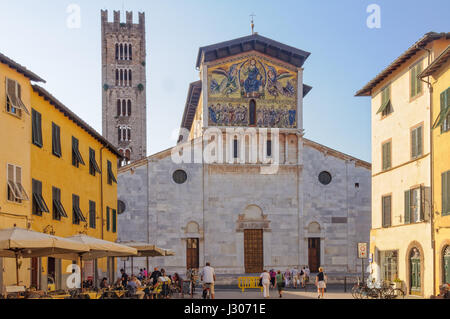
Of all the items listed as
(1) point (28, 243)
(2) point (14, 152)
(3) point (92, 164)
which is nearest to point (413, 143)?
(3) point (92, 164)

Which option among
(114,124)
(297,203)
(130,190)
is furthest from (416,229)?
(114,124)

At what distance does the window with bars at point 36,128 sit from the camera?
870 inches

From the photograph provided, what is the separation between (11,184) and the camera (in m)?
20.3

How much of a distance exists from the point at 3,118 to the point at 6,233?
19.4 feet

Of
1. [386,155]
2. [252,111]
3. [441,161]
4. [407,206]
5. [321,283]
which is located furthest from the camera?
[252,111]

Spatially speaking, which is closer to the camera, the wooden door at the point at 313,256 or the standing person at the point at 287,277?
the standing person at the point at 287,277

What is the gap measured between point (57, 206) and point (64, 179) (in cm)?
166

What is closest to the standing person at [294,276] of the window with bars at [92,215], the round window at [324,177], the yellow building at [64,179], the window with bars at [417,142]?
the round window at [324,177]

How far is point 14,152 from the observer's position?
67.5 feet

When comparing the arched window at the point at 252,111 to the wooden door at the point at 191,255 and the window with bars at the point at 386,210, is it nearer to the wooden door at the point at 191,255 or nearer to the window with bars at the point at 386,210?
the wooden door at the point at 191,255

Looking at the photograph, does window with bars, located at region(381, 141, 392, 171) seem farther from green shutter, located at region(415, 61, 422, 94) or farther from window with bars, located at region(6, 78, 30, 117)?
window with bars, located at region(6, 78, 30, 117)

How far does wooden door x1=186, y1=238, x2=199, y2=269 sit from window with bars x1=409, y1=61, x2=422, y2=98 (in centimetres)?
2239

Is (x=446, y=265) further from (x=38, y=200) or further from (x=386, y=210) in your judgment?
(x=38, y=200)
